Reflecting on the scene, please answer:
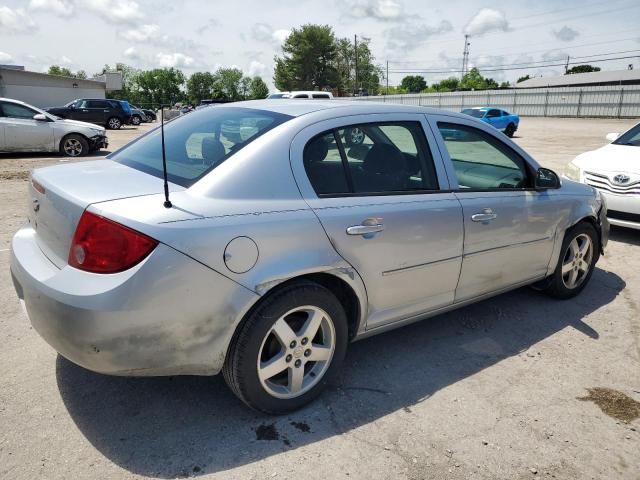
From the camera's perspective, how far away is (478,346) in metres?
3.59

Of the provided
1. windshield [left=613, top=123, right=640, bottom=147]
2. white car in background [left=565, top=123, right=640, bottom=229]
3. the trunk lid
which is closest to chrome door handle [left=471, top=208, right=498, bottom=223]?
the trunk lid

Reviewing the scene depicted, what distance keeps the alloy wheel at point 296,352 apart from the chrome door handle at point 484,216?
1237mm

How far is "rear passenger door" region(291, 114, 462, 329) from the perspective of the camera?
8.86 ft

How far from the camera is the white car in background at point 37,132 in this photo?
12859 mm

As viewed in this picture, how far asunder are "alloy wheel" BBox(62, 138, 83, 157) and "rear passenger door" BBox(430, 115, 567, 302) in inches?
485

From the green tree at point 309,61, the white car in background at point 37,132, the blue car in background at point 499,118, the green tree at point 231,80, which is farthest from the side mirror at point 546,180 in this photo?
the green tree at point 231,80

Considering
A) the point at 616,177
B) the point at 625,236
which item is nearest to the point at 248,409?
the point at 616,177

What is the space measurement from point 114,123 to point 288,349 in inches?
1139

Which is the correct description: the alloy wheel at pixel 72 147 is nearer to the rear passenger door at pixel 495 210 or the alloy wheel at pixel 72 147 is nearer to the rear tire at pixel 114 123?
the rear passenger door at pixel 495 210

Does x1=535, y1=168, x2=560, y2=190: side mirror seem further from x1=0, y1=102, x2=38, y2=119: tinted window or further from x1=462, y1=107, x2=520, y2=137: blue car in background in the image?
x1=462, y1=107, x2=520, y2=137: blue car in background

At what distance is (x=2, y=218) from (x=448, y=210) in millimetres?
6143

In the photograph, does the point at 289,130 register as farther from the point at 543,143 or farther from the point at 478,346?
the point at 543,143

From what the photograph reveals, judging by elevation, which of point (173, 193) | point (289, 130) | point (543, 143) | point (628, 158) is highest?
point (289, 130)

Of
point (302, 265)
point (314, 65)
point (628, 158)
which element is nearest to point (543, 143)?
point (628, 158)
